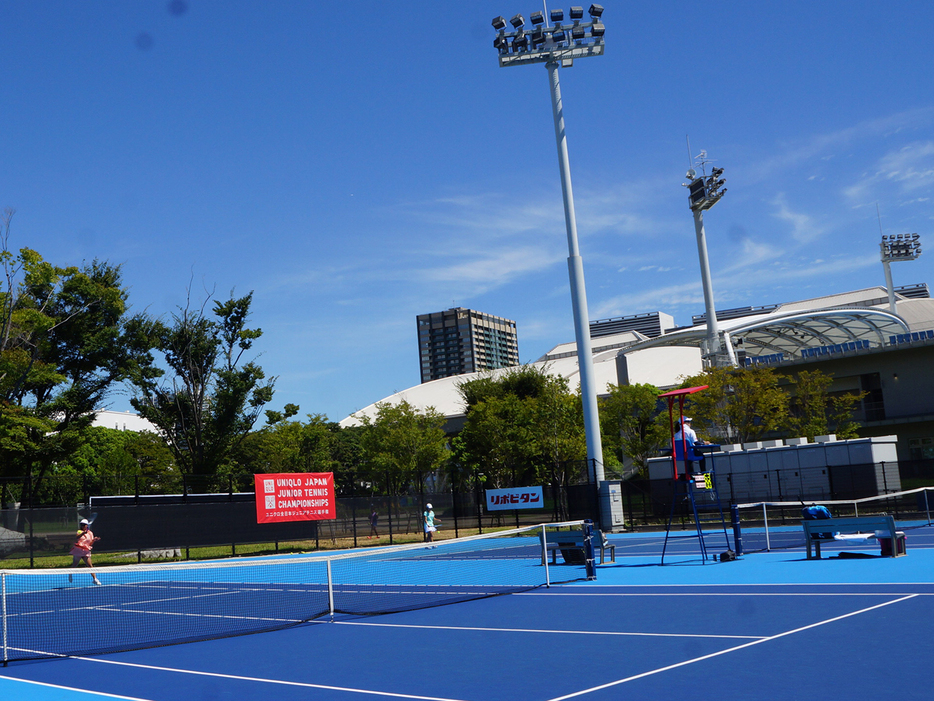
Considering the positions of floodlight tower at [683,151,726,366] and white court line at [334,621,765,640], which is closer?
white court line at [334,621,765,640]

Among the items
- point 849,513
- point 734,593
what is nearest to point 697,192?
point 849,513

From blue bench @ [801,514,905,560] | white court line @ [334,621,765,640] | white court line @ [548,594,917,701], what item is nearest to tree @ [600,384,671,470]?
blue bench @ [801,514,905,560]

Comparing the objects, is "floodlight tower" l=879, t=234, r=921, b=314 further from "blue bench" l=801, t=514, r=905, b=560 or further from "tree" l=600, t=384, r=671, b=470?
"blue bench" l=801, t=514, r=905, b=560

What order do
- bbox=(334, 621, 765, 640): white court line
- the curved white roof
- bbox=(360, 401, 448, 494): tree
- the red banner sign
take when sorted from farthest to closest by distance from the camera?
the curved white roof
bbox=(360, 401, 448, 494): tree
the red banner sign
bbox=(334, 621, 765, 640): white court line

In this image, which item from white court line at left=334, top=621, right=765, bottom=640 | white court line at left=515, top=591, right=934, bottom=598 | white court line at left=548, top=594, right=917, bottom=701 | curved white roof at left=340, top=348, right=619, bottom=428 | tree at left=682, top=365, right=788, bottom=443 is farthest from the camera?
curved white roof at left=340, top=348, right=619, bottom=428

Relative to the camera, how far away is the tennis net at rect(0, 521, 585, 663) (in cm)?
1197

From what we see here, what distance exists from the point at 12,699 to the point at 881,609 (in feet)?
30.7

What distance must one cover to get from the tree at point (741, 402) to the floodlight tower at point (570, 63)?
14.6 m

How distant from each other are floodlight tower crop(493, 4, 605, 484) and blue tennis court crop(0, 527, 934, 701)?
1828 cm

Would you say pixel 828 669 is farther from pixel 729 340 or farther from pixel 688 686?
pixel 729 340

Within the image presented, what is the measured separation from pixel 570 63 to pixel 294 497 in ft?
67.4

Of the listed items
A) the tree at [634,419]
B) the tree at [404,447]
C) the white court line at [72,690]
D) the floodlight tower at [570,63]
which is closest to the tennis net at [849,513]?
the floodlight tower at [570,63]

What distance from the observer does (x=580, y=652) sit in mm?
8586

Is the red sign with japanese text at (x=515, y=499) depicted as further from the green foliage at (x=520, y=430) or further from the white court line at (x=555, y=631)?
the white court line at (x=555, y=631)
